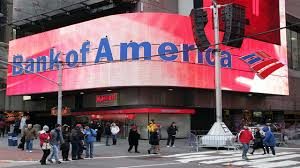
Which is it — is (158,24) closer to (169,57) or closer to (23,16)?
(169,57)

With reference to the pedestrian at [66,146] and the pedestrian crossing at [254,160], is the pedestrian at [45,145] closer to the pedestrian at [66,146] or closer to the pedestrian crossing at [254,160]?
the pedestrian at [66,146]

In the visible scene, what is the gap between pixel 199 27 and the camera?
3381cm

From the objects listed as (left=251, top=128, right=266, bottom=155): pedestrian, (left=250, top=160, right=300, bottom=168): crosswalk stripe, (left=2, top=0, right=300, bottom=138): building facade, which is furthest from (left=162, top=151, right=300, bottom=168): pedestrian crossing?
(left=2, top=0, right=300, bottom=138): building facade

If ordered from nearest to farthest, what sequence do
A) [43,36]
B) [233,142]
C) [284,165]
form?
[284,165] → [233,142] → [43,36]

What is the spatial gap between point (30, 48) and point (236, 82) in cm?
2031

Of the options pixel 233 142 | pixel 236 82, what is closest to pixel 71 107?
pixel 236 82

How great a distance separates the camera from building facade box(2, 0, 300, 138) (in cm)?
3662

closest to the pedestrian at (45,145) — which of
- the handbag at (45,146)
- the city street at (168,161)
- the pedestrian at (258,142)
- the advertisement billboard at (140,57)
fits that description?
the handbag at (45,146)

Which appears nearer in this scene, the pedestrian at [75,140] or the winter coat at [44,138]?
the winter coat at [44,138]

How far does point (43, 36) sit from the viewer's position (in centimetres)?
4244

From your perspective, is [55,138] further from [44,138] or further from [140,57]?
[140,57]

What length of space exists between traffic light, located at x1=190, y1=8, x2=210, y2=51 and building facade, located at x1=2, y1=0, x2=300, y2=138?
3.90 metres

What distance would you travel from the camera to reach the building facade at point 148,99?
3662 cm

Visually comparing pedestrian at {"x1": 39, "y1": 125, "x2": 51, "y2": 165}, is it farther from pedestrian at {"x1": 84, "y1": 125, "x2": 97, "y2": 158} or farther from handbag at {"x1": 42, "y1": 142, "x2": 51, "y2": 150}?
pedestrian at {"x1": 84, "y1": 125, "x2": 97, "y2": 158}
